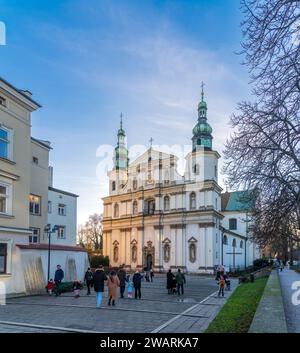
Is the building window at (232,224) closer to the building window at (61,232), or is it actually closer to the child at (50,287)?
the building window at (61,232)

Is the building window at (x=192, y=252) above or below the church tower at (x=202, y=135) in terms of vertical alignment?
below

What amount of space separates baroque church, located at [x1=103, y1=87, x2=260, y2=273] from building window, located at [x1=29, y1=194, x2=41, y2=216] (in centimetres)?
Result: 3067

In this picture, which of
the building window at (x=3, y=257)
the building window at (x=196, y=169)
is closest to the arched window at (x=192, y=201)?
the building window at (x=196, y=169)

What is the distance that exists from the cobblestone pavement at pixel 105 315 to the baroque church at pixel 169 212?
37.0 metres

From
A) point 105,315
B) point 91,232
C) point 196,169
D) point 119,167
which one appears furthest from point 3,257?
point 91,232

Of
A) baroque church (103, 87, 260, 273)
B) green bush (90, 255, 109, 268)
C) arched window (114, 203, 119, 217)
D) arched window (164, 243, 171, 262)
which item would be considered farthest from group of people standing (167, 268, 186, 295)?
arched window (114, 203, 119, 217)

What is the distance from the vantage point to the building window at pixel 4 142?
23663 millimetres

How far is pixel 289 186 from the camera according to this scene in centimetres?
1259

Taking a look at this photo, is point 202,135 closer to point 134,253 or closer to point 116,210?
point 116,210

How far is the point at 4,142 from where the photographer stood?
942 inches

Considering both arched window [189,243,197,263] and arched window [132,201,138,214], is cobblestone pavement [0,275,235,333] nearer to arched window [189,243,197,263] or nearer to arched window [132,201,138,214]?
arched window [189,243,197,263]
